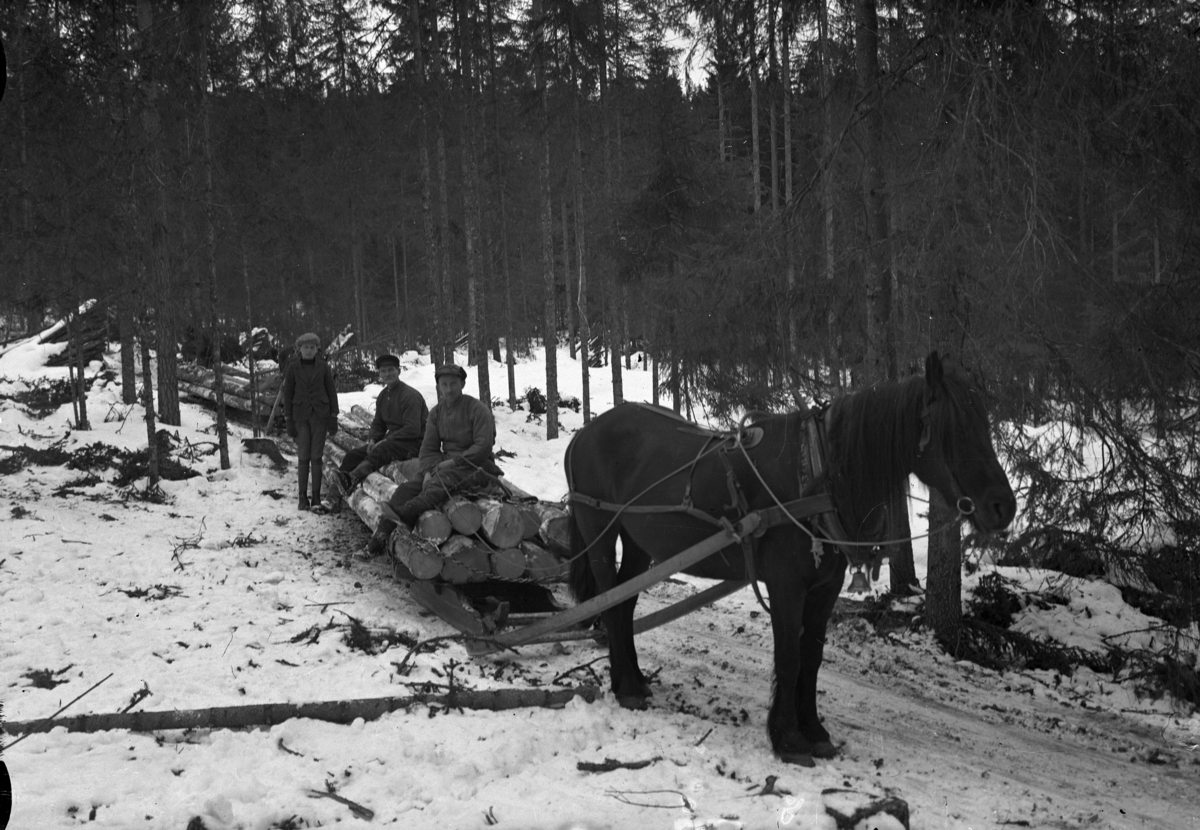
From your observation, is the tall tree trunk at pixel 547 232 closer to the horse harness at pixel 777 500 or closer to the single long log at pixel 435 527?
the single long log at pixel 435 527

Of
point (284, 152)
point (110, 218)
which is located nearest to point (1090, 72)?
point (110, 218)

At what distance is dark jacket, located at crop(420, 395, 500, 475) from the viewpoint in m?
7.56

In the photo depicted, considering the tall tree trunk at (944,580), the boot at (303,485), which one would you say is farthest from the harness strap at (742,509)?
the boot at (303,485)

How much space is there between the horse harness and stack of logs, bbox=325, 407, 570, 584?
7.02 ft

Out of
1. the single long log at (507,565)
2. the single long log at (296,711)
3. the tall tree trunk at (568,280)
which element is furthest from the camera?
the tall tree trunk at (568,280)

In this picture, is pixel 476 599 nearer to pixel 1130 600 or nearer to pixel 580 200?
pixel 1130 600

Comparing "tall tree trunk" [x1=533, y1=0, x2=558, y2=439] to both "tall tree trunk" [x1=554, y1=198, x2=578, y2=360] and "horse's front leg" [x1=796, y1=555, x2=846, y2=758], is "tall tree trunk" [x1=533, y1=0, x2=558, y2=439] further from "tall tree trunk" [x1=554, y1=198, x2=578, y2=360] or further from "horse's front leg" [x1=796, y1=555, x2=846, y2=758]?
"horse's front leg" [x1=796, y1=555, x2=846, y2=758]

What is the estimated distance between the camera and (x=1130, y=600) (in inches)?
319

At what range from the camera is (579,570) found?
5.75 metres

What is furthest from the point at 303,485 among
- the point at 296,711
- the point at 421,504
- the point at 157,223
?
the point at 296,711

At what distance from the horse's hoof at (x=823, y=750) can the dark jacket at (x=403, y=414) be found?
5.75 meters

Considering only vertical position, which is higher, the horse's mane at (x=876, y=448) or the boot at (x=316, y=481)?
the horse's mane at (x=876, y=448)

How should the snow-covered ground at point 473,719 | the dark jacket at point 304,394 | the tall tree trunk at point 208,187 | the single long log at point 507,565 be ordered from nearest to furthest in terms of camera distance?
the snow-covered ground at point 473,719 → the single long log at point 507,565 → the dark jacket at point 304,394 → the tall tree trunk at point 208,187

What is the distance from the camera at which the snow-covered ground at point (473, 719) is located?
3.60m
